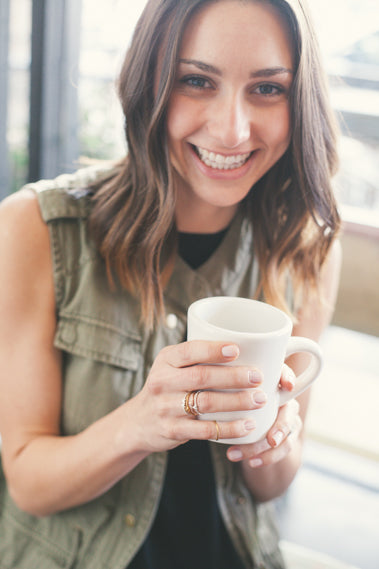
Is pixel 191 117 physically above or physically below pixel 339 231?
above

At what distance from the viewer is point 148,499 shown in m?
0.93

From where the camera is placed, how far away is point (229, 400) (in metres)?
0.58

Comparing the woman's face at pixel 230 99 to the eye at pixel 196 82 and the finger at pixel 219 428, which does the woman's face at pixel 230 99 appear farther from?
the finger at pixel 219 428

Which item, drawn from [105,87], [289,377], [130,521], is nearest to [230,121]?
[289,377]

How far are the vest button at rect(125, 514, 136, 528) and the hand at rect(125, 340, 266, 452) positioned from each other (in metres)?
0.32

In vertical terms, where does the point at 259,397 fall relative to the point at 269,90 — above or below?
below

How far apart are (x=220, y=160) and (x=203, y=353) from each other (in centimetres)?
43

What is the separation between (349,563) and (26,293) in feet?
4.05

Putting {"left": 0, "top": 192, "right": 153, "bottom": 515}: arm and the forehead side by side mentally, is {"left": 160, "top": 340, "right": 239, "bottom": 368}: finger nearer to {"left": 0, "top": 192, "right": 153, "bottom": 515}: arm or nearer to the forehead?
{"left": 0, "top": 192, "right": 153, "bottom": 515}: arm

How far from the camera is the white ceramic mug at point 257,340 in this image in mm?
559

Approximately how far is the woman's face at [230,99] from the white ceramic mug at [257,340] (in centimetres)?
30

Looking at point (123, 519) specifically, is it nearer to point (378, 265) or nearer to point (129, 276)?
point (129, 276)

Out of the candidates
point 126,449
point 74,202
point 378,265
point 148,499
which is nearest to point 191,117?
point 74,202

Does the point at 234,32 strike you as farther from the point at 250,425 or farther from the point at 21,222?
the point at 250,425
